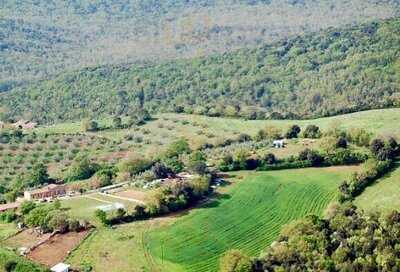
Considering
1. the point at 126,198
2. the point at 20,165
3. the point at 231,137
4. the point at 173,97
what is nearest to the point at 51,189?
the point at 126,198

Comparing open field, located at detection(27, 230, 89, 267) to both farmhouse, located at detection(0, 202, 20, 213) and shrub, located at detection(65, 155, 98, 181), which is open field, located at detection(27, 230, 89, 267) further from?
shrub, located at detection(65, 155, 98, 181)

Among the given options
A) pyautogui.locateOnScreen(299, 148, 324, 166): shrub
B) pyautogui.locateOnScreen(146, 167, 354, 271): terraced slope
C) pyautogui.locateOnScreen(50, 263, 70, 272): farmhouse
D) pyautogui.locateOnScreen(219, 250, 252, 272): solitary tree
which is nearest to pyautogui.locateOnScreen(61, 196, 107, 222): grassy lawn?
pyautogui.locateOnScreen(146, 167, 354, 271): terraced slope

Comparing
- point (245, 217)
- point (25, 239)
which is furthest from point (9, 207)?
point (245, 217)

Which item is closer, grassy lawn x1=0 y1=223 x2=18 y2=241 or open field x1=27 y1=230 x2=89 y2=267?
open field x1=27 y1=230 x2=89 y2=267

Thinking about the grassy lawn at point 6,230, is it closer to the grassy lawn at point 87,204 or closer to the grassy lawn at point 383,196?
the grassy lawn at point 87,204

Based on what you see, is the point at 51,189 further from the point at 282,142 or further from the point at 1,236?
the point at 282,142

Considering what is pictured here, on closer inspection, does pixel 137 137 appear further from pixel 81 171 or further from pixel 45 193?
pixel 45 193
